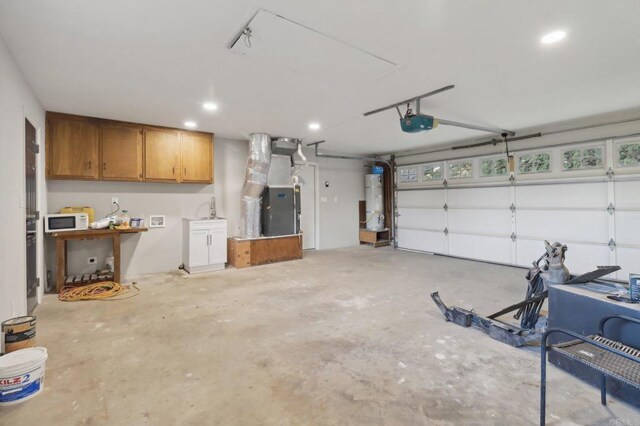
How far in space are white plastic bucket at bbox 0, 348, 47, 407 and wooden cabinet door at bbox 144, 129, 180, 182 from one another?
343cm

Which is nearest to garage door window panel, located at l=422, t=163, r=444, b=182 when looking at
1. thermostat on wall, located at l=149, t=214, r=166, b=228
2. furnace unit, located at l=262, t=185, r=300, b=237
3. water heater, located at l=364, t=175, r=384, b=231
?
water heater, located at l=364, t=175, r=384, b=231

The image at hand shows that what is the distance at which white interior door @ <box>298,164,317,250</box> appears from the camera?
7270 mm

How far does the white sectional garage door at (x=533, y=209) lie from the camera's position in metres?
4.49

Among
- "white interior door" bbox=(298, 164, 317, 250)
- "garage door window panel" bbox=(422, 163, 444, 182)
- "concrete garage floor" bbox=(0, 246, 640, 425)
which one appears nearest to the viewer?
"concrete garage floor" bbox=(0, 246, 640, 425)

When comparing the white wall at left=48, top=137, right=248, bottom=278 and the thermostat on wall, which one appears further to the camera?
the thermostat on wall

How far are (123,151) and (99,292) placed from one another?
7.03ft

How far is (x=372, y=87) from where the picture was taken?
3.35m

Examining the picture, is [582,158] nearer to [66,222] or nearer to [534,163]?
[534,163]

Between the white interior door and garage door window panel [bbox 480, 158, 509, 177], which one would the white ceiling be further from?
the white interior door

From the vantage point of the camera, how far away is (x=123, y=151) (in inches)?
182

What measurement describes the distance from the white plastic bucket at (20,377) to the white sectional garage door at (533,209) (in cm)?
662

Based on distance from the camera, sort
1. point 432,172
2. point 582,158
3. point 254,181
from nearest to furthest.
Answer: point 582,158
point 254,181
point 432,172

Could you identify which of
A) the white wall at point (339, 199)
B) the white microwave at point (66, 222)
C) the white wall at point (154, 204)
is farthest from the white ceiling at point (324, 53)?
the white wall at point (339, 199)

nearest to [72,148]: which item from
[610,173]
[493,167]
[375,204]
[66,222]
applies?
[66,222]
